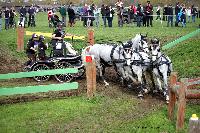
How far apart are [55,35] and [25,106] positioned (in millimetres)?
6194

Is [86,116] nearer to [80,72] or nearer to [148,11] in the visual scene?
[80,72]

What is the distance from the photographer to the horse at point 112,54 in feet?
54.3

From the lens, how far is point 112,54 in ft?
55.5

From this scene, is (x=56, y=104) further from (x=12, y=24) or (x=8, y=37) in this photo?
(x=12, y=24)

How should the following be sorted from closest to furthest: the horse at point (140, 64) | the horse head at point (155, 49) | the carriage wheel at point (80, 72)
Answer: the horse head at point (155, 49) < the horse at point (140, 64) < the carriage wheel at point (80, 72)

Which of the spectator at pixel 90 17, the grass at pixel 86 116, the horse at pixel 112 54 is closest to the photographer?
the grass at pixel 86 116

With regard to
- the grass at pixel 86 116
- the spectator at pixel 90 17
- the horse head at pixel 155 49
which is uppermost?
the spectator at pixel 90 17

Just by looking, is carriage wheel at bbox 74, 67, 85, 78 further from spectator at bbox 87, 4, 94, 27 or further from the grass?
spectator at bbox 87, 4, 94, 27

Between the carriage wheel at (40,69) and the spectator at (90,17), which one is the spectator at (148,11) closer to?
the spectator at (90,17)

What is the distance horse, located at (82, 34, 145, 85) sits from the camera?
16.6 m

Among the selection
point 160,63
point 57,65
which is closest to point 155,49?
point 160,63

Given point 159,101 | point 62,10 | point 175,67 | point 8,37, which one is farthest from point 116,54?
point 62,10

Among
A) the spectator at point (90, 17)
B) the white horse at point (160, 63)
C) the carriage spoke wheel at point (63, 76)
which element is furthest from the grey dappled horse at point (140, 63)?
the spectator at point (90, 17)

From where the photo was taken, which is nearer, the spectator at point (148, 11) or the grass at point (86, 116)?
the grass at point (86, 116)
